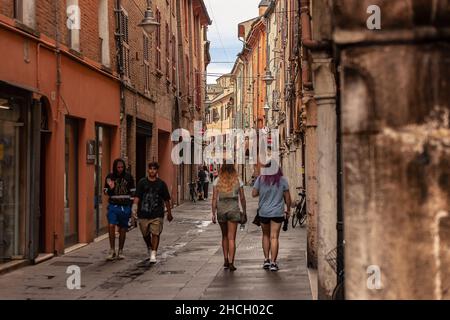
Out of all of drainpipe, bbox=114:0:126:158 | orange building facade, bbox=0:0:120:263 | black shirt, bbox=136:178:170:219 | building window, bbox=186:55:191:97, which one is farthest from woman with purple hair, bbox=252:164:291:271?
building window, bbox=186:55:191:97

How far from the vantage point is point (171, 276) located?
35.8 ft

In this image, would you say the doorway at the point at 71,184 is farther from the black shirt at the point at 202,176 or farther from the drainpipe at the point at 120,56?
the black shirt at the point at 202,176

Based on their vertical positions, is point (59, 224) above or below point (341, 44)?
below

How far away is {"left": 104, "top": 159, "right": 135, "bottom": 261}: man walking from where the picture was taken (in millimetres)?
12648

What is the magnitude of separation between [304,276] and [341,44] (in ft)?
23.2

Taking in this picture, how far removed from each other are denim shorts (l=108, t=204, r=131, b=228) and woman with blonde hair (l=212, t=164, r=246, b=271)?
1860 mm

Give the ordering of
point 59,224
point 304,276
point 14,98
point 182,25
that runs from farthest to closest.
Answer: point 182,25 → point 59,224 → point 14,98 → point 304,276

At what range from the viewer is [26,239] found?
11.8 metres

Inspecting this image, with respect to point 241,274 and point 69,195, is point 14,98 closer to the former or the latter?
point 69,195

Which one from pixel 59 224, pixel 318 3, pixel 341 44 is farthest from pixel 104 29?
pixel 341 44

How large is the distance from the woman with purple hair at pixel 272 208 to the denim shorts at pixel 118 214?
8.29 feet

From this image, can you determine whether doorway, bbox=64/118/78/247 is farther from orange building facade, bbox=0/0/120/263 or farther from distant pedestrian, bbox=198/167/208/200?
distant pedestrian, bbox=198/167/208/200
